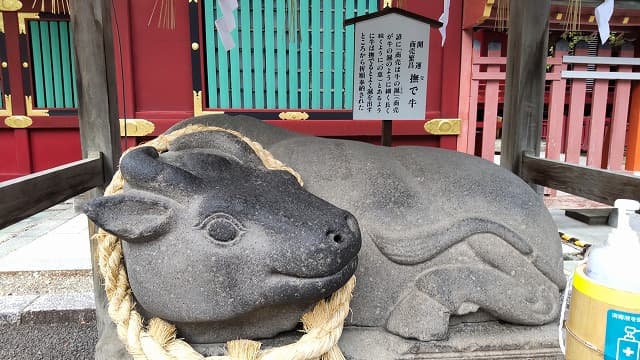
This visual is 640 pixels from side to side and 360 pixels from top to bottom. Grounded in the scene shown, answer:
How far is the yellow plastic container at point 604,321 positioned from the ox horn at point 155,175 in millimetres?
821

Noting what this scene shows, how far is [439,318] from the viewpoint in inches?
49.0

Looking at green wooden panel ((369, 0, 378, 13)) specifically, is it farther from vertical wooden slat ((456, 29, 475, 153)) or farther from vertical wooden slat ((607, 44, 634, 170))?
vertical wooden slat ((607, 44, 634, 170))

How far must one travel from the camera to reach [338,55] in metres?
4.86

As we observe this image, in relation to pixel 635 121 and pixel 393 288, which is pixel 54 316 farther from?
pixel 635 121

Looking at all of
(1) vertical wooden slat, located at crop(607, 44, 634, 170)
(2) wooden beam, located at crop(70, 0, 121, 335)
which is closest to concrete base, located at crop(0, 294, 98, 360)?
(2) wooden beam, located at crop(70, 0, 121, 335)

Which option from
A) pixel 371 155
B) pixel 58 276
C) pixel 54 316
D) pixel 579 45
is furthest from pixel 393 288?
pixel 579 45

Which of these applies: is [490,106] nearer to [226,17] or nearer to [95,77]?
[226,17]

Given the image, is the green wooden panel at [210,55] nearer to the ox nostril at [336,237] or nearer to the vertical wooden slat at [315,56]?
the vertical wooden slat at [315,56]

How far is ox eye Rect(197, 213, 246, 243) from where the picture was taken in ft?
3.32

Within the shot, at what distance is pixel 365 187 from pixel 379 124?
3.79 m

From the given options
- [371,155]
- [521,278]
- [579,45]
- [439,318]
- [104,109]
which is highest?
[579,45]

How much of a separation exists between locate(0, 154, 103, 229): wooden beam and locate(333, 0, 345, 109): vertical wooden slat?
3188 millimetres

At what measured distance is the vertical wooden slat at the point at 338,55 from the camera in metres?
A: 4.77

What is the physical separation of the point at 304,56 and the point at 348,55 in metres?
0.49
